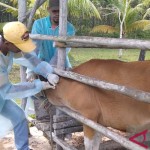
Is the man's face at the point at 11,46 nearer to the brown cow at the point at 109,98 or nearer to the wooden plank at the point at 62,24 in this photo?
the wooden plank at the point at 62,24

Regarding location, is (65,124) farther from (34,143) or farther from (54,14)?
(54,14)

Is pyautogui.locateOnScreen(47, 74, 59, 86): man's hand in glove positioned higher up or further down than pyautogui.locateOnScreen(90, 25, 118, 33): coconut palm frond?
higher up

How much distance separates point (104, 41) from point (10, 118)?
4.47ft

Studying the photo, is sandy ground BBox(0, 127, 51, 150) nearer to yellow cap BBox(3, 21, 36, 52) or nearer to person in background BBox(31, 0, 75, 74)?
person in background BBox(31, 0, 75, 74)

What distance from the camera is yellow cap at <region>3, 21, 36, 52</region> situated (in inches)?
115

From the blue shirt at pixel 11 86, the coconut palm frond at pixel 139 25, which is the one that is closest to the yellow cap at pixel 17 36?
the blue shirt at pixel 11 86

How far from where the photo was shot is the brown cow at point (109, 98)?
2748 millimetres

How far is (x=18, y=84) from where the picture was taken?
10.2 ft

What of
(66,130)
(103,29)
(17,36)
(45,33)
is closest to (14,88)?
(17,36)

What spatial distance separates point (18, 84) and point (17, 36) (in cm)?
46

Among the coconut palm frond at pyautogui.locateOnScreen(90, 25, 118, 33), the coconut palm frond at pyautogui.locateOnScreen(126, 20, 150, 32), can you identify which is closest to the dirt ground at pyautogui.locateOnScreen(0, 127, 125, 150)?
the coconut palm frond at pyautogui.locateOnScreen(126, 20, 150, 32)

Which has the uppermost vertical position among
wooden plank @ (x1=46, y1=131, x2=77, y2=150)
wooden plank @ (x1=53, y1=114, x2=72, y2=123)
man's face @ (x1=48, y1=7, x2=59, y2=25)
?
man's face @ (x1=48, y1=7, x2=59, y2=25)

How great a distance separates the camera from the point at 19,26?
2.98 meters

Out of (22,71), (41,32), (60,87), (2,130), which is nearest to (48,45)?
(41,32)
